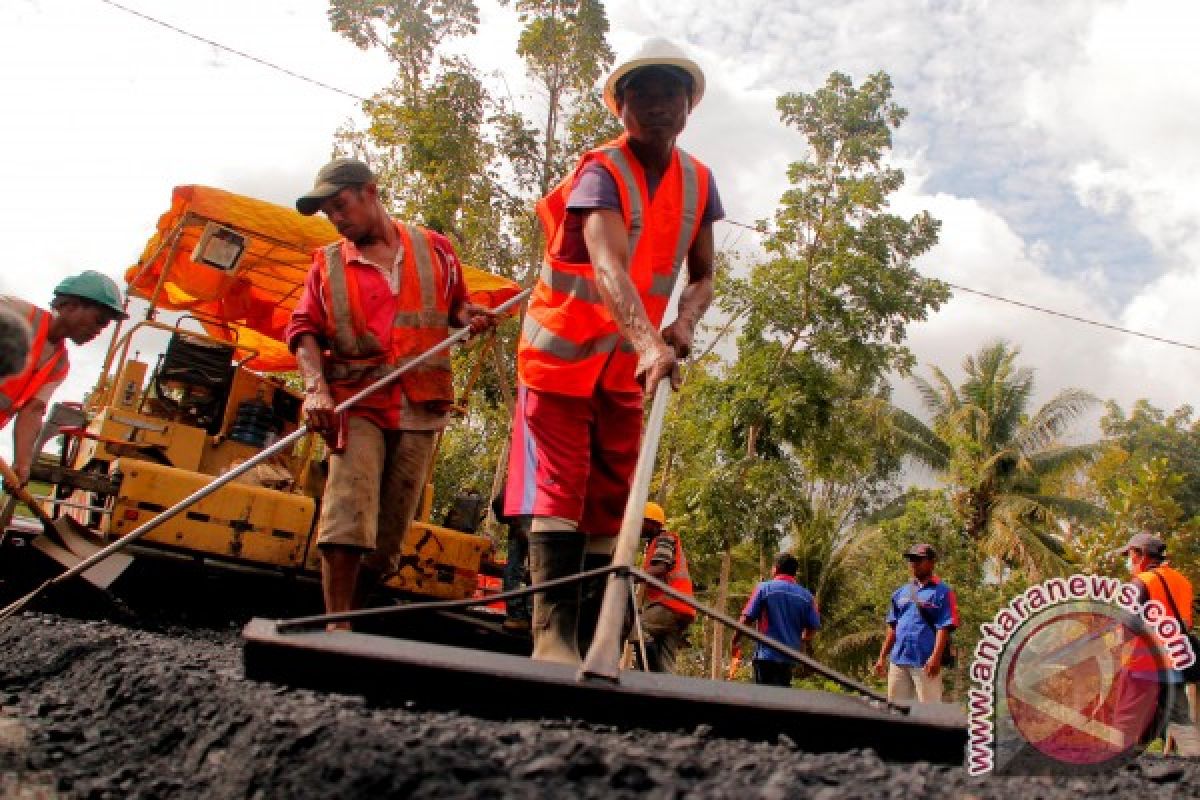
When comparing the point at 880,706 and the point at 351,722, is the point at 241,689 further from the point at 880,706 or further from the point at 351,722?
the point at 880,706

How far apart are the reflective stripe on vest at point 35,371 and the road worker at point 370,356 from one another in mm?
1261

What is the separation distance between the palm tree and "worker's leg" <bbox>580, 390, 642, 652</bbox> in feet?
72.3

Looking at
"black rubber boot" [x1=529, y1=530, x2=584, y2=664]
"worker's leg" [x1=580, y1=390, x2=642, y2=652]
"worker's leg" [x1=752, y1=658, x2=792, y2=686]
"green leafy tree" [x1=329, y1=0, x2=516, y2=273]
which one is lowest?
"worker's leg" [x1=752, y1=658, x2=792, y2=686]

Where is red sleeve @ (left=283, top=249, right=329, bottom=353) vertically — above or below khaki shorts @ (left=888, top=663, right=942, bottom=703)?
above

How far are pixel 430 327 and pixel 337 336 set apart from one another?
375mm

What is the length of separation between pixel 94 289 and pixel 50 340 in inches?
13.4

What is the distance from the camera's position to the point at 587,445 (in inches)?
109

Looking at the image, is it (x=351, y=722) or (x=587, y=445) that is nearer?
(x=351, y=722)

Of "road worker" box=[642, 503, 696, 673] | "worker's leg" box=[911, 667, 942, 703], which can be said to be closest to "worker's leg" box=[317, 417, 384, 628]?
"road worker" box=[642, 503, 696, 673]

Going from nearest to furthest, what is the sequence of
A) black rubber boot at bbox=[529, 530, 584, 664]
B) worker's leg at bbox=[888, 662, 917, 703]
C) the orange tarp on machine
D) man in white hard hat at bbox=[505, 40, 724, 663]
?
black rubber boot at bbox=[529, 530, 584, 664] → man in white hard hat at bbox=[505, 40, 724, 663] → the orange tarp on machine → worker's leg at bbox=[888, 662, 917, 703]

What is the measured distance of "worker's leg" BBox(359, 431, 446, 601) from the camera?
11.9 ft

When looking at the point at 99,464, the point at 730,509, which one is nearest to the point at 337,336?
the point at 99,464

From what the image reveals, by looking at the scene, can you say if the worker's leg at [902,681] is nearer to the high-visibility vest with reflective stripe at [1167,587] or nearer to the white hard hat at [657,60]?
the high-visibility vest with reflective stripe at [1167,587]

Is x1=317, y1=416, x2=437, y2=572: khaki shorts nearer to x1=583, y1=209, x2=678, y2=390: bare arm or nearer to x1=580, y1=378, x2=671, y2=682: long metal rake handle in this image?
x1=583, y1=209, x2=678, y2=390: bare arm
